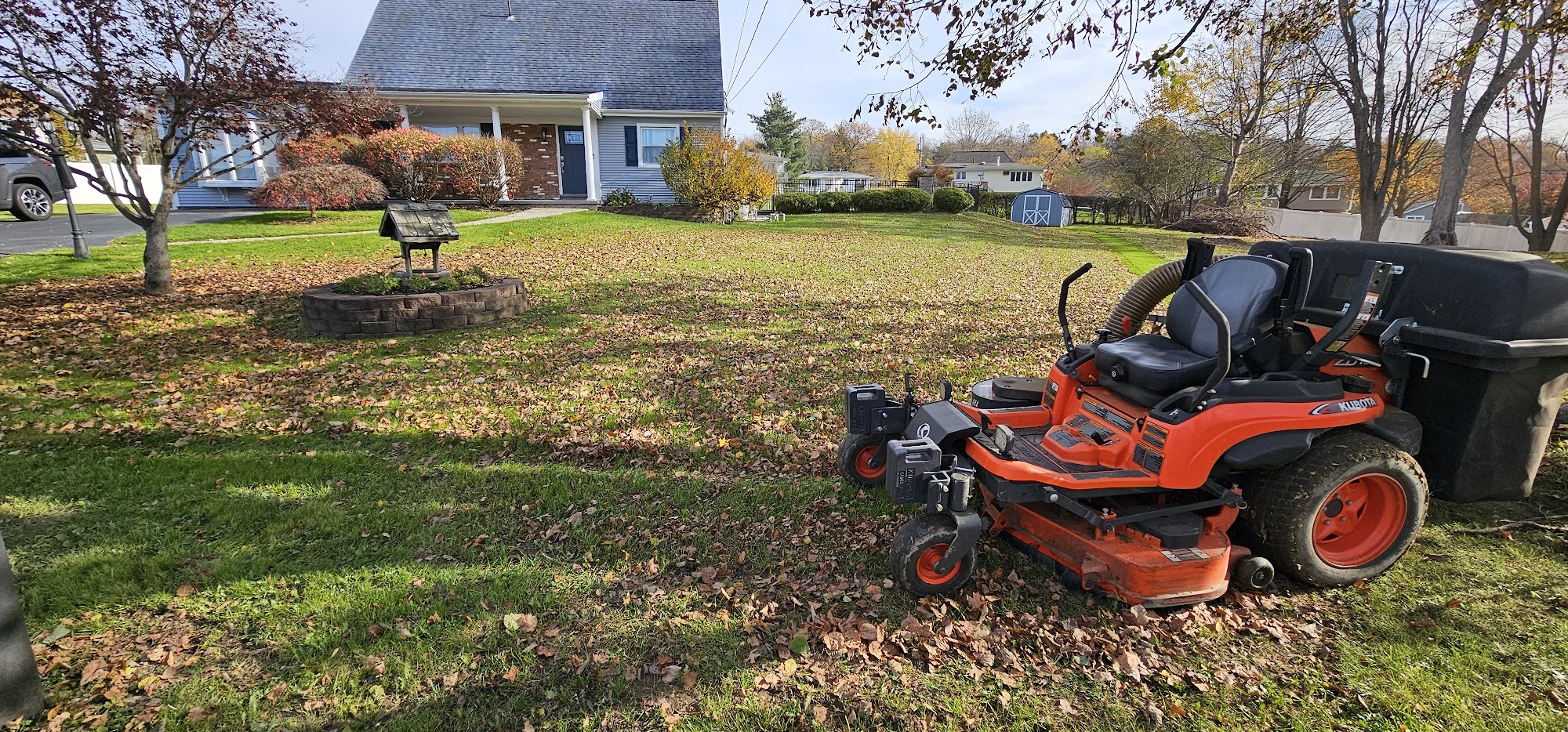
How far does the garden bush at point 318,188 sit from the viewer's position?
1639cm

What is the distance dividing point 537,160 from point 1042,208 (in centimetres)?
2405

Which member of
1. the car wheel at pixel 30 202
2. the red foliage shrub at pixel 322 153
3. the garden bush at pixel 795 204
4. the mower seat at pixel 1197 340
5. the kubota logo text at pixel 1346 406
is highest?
the red foliage shrub at pixel 322 153

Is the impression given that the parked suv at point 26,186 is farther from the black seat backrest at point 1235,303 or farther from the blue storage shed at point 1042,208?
the blue storage shed at point 1042,208

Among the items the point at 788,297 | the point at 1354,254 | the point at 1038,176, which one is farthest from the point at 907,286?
the point at 1038,176

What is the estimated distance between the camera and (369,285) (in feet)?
26.8

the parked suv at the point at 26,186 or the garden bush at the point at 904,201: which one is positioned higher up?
the garden bush at the point at 904,201

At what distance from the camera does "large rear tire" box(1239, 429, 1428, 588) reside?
325 cm

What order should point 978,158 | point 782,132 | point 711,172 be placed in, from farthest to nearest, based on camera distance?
point 978,158
point 782,132
point 711,172

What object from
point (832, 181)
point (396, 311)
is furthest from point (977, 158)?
point (396, 311)

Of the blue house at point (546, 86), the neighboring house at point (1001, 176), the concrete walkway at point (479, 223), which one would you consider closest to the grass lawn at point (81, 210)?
the blue house at point (546, 86)

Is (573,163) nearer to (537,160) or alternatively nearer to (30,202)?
(537,160)

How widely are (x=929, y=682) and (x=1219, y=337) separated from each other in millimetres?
2010

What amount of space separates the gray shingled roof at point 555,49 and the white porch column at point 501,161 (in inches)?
38.9

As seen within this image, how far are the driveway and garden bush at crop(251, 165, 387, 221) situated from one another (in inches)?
76.4
